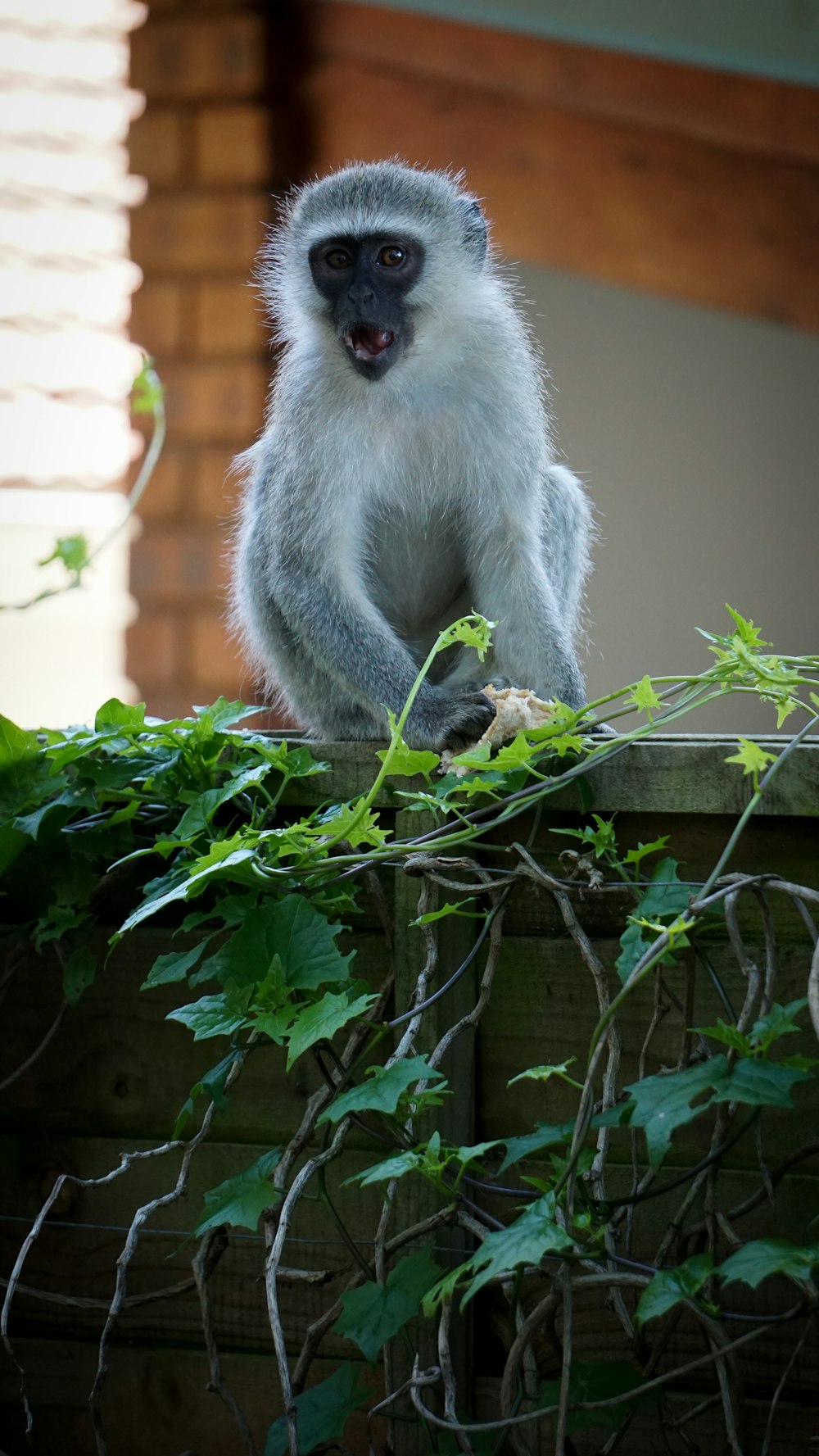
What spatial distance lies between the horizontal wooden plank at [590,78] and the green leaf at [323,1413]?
4.38 meters

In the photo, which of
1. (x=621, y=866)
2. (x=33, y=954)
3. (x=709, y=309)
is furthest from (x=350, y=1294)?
(x=709, y=309)

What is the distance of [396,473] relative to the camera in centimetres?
280

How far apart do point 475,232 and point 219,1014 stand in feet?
6.95

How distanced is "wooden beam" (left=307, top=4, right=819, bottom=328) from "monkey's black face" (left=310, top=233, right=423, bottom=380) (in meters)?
2.06

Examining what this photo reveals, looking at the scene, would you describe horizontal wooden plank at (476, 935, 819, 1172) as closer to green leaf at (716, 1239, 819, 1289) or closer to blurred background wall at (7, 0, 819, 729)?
green leaf at (716, 1239, 819, 1289)

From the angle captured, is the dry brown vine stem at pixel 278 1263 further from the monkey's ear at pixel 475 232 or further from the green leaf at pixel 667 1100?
the monkey's ear at pixel 475 232

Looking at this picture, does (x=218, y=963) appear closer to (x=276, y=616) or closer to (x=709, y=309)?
(x=276, y=616)

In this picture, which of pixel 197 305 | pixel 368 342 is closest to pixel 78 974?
pixel 368 342

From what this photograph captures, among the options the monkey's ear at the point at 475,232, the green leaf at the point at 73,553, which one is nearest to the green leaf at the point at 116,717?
the green leaf at the point at 73,553

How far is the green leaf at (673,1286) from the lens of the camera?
52.6 inches

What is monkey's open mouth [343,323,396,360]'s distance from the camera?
279 centimetres

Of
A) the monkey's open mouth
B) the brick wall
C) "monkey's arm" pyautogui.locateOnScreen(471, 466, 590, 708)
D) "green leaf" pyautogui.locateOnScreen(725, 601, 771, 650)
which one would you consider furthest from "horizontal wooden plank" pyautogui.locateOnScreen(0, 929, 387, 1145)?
the brick wall

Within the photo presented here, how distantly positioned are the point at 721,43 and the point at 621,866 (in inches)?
157

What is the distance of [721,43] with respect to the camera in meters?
4.68
